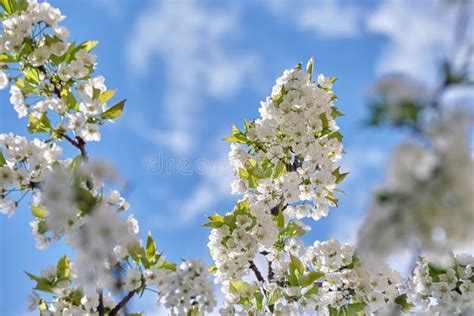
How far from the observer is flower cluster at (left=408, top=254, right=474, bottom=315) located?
12.4 feet

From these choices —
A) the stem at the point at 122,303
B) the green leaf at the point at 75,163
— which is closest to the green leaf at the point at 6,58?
the green leaf at the point at 75,163

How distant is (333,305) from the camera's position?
4070 mm

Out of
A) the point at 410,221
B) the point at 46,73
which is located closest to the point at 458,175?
the point at 410,221

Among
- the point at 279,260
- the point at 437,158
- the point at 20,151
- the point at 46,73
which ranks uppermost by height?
the point at 46,73

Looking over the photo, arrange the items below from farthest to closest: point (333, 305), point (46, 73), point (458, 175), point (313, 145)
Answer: point (313, 145) < point (333, 305) < point (46, 73) < point (458, 175)

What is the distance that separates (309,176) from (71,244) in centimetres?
197

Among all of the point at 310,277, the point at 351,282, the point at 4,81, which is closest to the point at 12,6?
the point at 4,81

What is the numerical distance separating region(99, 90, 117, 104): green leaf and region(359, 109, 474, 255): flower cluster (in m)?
2.25

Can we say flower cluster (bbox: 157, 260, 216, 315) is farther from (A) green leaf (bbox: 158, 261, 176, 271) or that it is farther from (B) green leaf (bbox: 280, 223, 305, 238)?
(B) green leaf (bbox: 280, 223, 305, 238)

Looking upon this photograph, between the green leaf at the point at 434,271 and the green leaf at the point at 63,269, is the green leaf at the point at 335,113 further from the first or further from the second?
the green leaf at the point at 63,269

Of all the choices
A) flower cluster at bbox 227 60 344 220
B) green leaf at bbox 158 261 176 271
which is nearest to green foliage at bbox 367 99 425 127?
green leaf at bbox 158 261 176 271

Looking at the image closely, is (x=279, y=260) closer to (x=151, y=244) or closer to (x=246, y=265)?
(x=246, y=265)

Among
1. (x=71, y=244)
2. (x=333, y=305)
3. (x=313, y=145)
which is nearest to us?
(x=71, y=244)

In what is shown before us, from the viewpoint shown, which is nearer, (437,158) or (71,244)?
(437,158)
